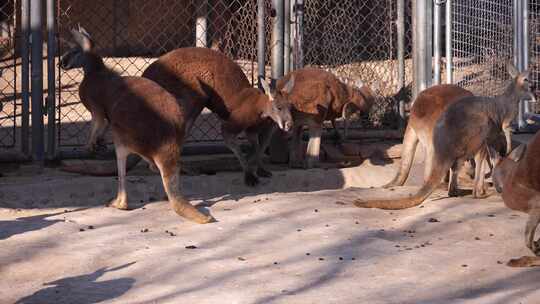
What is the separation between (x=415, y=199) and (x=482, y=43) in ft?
11.2

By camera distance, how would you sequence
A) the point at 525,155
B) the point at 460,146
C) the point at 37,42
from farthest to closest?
the point at 37,42 < the point at 460,146 < the point at 525,155

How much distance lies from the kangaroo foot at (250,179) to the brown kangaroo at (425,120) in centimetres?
114

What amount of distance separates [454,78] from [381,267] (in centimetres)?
521

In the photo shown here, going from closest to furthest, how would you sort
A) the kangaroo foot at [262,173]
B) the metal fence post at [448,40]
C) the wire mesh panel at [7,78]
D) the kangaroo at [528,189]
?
the kangaroo at [528,189], the kangaroo foot at [262,173], the metal fence post at [448,40], the wire mesh panel at [7,78]

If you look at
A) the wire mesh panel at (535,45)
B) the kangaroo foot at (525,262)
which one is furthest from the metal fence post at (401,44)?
the kangaroo foot at (525,262)

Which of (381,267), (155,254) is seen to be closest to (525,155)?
(381,267)

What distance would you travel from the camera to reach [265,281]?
503cm

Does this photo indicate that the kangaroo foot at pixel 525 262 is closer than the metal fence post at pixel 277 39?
Yes

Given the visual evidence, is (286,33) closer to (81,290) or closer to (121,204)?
(121,204)

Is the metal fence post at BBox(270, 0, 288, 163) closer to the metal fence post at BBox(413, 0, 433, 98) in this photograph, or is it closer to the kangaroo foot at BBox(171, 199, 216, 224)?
the metal fence post at BBox(413, 0, 433, 98)

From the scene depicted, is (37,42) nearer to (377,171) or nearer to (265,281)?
(377,171)

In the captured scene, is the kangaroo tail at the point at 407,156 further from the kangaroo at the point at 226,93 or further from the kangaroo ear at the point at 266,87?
the kangaroo ear at the point at 266,87

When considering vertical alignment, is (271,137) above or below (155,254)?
above

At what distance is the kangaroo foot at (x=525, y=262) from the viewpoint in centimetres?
540
